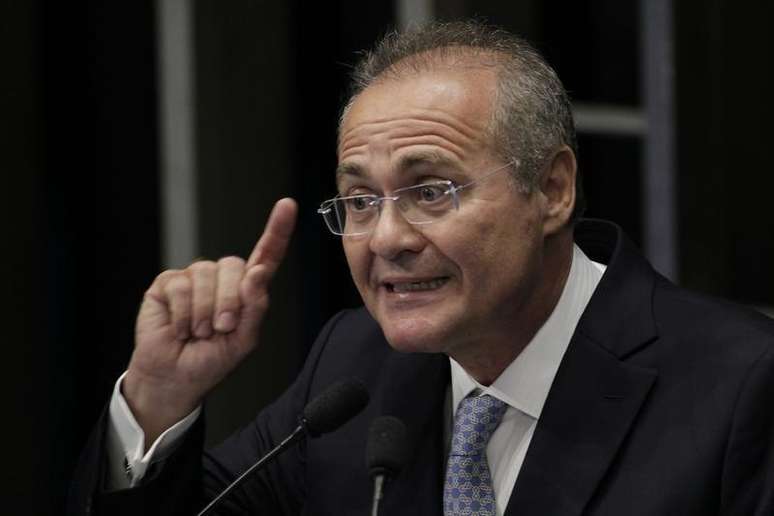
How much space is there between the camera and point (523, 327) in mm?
1954

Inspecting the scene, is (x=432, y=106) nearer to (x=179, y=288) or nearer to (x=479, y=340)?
(x=479, y=340)

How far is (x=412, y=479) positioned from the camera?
1.92 m

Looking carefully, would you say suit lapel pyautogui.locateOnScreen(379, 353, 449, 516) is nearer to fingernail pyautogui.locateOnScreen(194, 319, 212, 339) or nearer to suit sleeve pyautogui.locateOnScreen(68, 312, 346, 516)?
suit sleeve pyautogui.locateOnScreen(68, 312, 346, 516)

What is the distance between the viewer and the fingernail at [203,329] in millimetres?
1997

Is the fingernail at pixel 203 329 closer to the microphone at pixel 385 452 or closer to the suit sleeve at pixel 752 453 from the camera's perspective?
the microphone at pixel 385 452

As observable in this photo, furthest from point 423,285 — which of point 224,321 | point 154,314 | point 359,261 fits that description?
point 154,314

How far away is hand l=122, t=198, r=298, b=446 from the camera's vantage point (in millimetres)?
1981

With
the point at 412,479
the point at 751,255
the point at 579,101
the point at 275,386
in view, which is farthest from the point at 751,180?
the point at 412,479

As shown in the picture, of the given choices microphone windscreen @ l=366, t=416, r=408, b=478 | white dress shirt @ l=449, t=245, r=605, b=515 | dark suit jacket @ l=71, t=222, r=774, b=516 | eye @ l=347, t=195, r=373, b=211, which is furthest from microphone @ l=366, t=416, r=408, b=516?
eye @ l=347, t=195, r=373, b=211

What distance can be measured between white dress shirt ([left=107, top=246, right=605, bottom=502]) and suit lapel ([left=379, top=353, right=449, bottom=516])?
0.12ft

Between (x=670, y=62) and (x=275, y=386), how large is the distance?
5.58ft

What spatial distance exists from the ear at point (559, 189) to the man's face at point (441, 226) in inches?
2.1

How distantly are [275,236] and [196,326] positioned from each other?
0.65ft

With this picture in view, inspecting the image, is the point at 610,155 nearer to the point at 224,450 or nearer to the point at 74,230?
the point at 74,230
